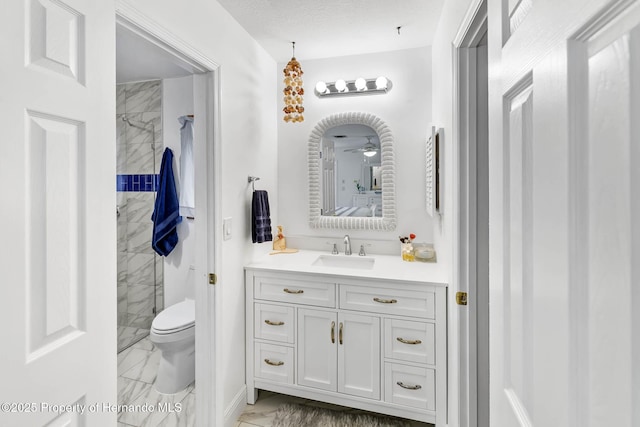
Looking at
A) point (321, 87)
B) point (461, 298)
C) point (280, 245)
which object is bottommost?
point (461, 298)

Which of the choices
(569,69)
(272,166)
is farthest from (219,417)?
(569,69)

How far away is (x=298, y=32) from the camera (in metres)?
2.10

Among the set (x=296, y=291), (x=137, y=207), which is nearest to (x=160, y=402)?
(x=296, y=291)

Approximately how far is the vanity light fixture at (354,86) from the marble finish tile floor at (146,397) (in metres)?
2.39

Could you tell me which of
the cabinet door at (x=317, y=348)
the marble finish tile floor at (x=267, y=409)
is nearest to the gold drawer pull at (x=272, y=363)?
the cabinet door at (x=317, y=348)

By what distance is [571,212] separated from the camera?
42cm

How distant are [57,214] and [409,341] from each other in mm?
1675

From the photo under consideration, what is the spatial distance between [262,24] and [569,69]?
77.9 inches

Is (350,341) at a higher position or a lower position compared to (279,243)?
lower

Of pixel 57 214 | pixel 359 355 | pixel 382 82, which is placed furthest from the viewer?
pixel 382 82

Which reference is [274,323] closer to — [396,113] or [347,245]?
[347,245]

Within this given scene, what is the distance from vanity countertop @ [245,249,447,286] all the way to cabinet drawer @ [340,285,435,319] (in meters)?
0.08

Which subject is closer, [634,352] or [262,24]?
[634,352]

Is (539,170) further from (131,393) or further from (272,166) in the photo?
(131,393)
